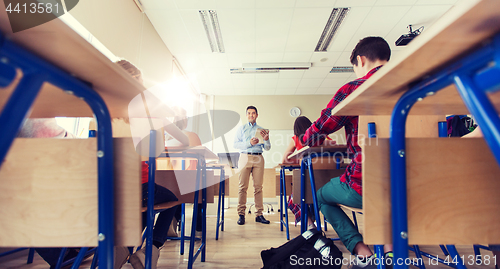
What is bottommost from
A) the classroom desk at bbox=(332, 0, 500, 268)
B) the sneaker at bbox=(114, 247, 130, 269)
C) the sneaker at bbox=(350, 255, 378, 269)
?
the sneaker at bbox=(114, 247, 130, 269)

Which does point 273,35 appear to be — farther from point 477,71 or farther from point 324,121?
point 477,71

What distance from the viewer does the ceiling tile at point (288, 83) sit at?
574 centimetres

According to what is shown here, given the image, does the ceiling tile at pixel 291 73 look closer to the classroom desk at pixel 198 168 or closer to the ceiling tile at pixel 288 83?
the ceiling tile at pixel 288 83

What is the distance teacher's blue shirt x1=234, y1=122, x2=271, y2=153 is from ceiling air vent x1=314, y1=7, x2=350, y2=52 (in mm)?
1850

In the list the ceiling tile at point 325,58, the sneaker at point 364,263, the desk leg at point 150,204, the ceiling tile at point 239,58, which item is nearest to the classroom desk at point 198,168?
the desk leg at point 150,204

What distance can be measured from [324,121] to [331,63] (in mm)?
4218

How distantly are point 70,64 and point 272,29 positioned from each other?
351 centimetres

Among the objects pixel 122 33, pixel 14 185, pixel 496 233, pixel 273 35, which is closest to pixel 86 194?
pixel 14 185

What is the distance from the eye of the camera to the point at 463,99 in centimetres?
47

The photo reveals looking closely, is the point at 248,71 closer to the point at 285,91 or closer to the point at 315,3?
the point at 285,91

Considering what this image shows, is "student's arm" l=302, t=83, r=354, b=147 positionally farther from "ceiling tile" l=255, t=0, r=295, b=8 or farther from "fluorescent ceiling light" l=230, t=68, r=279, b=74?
"fluorescent ceiling light" l=230, t=68, r=279, b=74

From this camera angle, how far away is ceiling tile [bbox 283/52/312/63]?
4.45m

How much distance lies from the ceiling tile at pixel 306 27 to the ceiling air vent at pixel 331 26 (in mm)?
66

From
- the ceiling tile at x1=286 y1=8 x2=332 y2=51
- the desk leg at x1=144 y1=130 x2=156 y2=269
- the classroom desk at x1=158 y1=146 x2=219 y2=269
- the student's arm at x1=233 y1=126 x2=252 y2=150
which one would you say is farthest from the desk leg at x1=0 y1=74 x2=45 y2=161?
the ceiling tile at x1=286 y1=8 x2=332 y2=51
